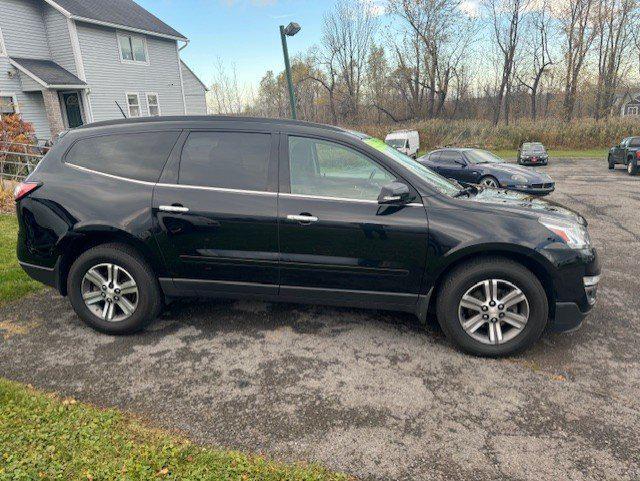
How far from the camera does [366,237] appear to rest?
3.28 m

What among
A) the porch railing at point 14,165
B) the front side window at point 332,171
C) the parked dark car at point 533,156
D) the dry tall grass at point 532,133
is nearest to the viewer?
the front side window at point 332,171

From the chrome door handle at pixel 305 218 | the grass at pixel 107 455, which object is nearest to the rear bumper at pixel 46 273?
the grass at pixel 107 455

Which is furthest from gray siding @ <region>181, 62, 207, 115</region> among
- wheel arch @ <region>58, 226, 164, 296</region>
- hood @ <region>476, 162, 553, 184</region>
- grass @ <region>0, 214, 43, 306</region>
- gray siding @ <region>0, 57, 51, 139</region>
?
wheel arch @ <region>58, 226, 164, 296</region>

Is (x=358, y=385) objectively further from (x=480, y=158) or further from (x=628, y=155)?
(x=628, y=155)

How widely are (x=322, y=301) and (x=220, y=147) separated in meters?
1.58

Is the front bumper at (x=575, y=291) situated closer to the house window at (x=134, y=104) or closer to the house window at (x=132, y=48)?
the house window at (x=134, y=104)

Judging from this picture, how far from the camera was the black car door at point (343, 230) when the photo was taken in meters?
3.26

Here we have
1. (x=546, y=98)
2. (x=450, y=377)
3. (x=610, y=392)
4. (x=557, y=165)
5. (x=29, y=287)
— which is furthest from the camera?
(x=546, y=98)

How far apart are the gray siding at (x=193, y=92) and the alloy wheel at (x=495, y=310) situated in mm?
25576

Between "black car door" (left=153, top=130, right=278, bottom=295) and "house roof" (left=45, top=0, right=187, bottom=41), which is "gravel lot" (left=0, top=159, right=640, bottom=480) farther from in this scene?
"house roof" (left=45, top=0, right=187, bottom=41)

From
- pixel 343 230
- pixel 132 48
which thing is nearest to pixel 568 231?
pixel 343 230

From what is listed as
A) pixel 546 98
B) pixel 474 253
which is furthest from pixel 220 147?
pixel 546 98

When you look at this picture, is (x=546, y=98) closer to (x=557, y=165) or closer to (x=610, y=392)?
(x=557, y=165)

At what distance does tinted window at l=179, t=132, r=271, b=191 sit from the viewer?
3.46m
